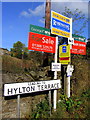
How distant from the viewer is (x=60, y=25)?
462 cm

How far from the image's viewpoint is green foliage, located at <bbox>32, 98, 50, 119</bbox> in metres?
3.62

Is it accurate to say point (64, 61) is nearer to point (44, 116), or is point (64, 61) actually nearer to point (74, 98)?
point (74, 98)

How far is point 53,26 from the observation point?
4.36m

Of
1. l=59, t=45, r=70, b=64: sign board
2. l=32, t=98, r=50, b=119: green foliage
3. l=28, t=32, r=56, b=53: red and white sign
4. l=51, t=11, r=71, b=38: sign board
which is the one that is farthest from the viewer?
l=59, t=45, r=70, b=64: sign board

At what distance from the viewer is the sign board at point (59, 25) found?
4371 mm

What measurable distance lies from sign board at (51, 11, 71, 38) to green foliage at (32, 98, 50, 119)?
2.38m

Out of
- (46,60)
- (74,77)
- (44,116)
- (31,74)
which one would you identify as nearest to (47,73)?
(31,74)

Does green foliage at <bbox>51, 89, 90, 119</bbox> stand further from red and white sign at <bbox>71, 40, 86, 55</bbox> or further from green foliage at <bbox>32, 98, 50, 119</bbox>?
red and white sign at <bbox>71, 40, 86, 55</bbox>

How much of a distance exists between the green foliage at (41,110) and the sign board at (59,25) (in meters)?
2.38

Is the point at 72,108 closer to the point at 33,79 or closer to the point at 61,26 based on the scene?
Result: the point at 33,79

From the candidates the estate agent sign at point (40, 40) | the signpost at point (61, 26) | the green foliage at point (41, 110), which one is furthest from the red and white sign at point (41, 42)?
the green foliage at point (41, 110)

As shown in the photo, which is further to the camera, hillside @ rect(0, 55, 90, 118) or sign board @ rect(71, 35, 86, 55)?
sign board @ rect(71, 35, 86, 55)

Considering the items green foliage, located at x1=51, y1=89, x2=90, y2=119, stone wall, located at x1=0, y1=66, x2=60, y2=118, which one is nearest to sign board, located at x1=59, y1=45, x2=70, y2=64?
stone wall, located at x1=0, y1=66, x2=60, y2=118

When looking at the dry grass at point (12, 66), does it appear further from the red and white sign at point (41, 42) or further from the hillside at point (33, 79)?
the red and white sign at point (41, 42)
